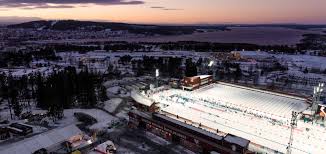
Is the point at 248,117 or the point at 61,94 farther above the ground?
the point at 61,94

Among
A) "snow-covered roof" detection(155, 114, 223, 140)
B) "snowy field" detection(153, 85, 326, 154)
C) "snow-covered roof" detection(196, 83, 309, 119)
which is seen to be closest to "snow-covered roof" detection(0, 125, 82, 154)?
"snow-covered roof" detection(155, 114, 223, 140)

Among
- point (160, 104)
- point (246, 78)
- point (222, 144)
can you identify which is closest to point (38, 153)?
point (160, 104)

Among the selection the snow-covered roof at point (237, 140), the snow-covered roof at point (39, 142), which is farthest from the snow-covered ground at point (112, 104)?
the snow-covered roof at point (237, 140)

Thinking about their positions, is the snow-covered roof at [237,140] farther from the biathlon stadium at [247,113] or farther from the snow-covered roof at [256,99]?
the snow-covered roof at [256,99]

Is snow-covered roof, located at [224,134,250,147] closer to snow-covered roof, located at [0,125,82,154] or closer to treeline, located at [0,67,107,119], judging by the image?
snow-covered roof, located at [0,125,82,154]

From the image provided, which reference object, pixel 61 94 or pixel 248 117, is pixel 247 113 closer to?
pixel 248 117

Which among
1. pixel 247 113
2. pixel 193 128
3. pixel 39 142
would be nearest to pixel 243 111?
pixel 247 113
